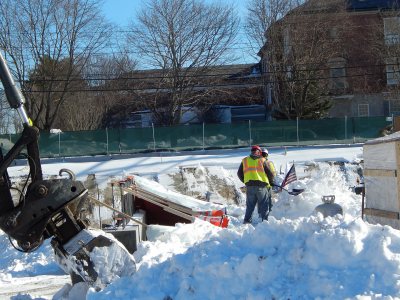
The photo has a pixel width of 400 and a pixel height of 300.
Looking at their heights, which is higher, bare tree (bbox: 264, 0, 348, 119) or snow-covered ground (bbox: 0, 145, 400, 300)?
bare tree (bbox: 264, 0, 348, 119)

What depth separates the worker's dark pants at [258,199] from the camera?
1250 cm

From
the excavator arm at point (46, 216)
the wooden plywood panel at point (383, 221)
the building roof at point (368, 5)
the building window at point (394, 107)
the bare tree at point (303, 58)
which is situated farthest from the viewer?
the building roof at point (368, 5)

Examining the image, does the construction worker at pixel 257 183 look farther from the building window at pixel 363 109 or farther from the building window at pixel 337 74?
the building window at pixel 363 109

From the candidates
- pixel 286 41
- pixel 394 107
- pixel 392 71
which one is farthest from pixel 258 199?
pixel 394 107

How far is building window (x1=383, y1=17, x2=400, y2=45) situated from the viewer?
36.0 meters

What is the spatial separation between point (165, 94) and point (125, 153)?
38.8 ft

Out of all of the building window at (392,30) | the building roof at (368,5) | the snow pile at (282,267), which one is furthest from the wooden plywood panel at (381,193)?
the building roof at (368,5)

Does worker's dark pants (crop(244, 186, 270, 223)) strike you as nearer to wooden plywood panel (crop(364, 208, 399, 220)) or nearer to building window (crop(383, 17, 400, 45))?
wooden plywood panel (crop(364, 208, 399, 220))

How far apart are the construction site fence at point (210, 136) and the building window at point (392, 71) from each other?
331 inches

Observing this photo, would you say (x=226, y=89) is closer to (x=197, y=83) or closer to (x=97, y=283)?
(x=197, y=83)

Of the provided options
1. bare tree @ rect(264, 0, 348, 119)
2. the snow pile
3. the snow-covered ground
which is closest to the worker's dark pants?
the snow-covered ground

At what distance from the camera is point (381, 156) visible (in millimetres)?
9609

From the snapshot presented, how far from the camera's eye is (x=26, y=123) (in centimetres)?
592

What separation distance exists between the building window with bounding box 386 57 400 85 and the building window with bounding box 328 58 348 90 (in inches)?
100
